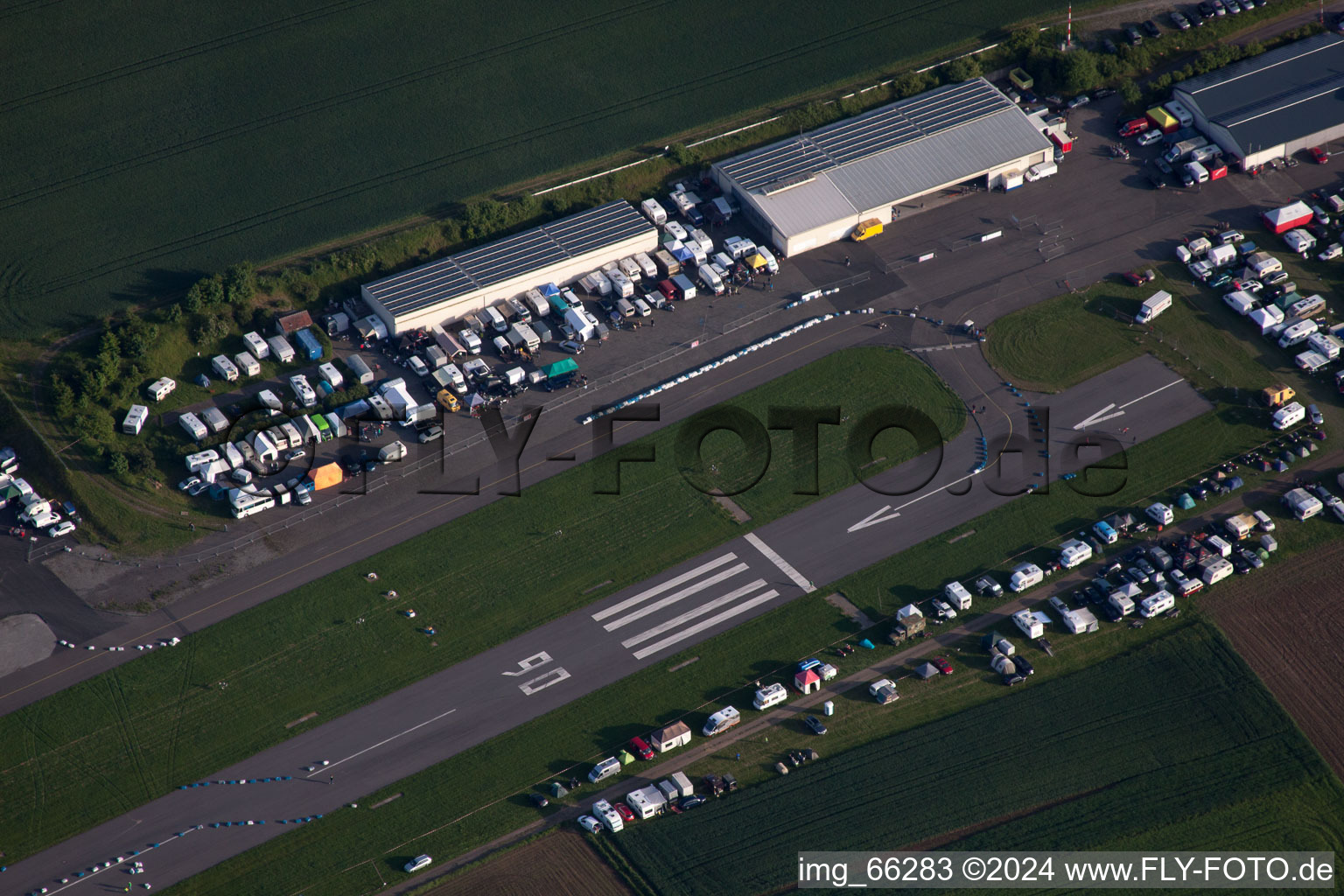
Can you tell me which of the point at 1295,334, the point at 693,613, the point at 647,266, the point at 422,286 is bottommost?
the point at 693,613

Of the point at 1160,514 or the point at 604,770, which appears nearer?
the point at 604,770

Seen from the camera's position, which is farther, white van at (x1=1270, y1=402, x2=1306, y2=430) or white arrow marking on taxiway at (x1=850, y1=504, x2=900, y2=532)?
white van at (x1=1270, y1=402, x2=1306, y2=430)

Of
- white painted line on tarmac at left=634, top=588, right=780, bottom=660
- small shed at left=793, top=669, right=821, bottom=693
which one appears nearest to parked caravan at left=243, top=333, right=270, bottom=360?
white painted line on tarmac at left=634, top=588, right=780, bottom=660

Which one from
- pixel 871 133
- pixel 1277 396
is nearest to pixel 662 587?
pixel 1277 396

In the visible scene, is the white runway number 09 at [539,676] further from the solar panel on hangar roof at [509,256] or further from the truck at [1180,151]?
the truck at [1180,151]

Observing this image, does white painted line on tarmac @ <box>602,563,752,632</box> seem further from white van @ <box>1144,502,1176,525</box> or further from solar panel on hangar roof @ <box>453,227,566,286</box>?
solar panel on hangar roof @ <box>453,227,566,286</box>

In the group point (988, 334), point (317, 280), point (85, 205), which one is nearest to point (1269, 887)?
point (988, 334)

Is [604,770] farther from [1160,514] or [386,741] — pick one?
[1160,514]
